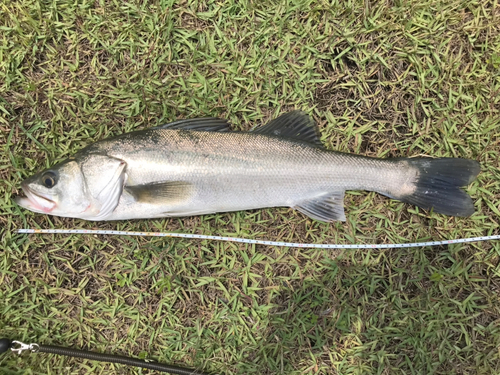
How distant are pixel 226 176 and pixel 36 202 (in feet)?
5.47

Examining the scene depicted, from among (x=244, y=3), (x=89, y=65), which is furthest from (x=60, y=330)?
(x=244, y=3)

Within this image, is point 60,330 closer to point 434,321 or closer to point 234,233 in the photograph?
point 234,233

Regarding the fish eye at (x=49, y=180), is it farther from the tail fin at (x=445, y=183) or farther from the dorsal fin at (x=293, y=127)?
the tail fin at (x=445, y=183)

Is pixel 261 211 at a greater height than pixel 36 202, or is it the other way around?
pixel 36 202

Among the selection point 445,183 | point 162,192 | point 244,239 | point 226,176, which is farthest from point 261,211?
point 445,183

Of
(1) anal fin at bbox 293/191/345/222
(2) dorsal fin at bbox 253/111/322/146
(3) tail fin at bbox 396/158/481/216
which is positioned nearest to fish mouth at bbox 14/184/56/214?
(2) dorsal fin at bbox 253/111/322/146

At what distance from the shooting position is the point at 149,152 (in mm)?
2869

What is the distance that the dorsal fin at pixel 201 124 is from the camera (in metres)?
3.05

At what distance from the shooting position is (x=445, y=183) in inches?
119

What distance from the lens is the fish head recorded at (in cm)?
284

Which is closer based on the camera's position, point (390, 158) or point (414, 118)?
point (390, 158)

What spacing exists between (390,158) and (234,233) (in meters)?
1.62

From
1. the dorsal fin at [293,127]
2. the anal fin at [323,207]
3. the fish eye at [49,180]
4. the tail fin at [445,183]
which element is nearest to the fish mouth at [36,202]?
the fish eye at [49,180]

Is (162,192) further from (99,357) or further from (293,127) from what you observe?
(99,357)
